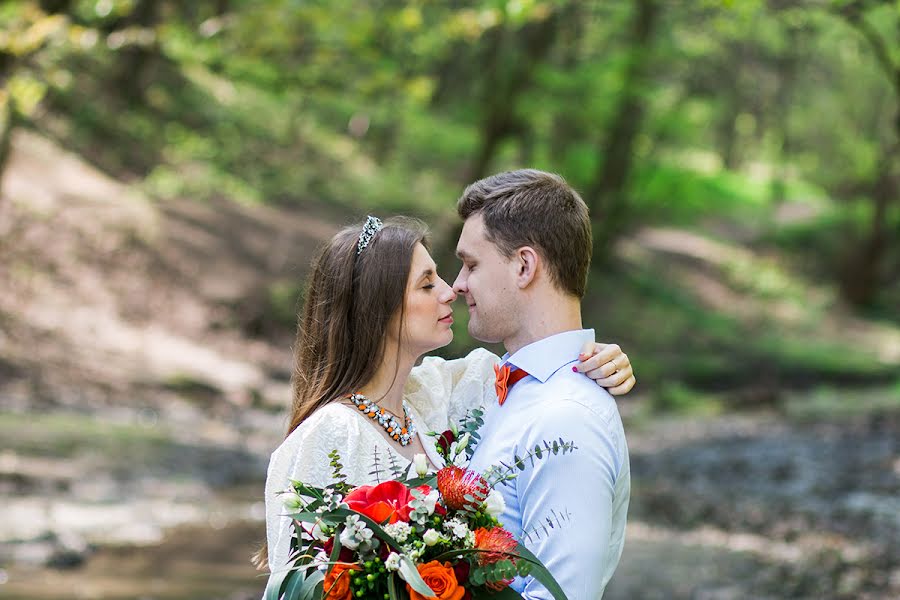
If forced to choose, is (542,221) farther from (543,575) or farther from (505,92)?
(505,92)

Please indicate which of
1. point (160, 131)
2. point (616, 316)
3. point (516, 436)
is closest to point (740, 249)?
point (616, 316)

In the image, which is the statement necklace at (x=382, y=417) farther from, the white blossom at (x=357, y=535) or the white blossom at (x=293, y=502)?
the white blossom at (x=357, y=535)

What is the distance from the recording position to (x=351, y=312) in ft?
10.5

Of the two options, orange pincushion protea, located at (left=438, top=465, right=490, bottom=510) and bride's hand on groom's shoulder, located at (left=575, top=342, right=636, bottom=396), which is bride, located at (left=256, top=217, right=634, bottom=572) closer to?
bride's hand on groom's shoulder, located at (left=575, top=342, right=636, bottom=396)

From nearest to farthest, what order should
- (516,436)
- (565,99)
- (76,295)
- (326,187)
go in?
(516,436) → (76,295) → (565,99) → (326,187)

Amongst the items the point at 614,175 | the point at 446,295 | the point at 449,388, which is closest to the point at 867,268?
the point at 614,175

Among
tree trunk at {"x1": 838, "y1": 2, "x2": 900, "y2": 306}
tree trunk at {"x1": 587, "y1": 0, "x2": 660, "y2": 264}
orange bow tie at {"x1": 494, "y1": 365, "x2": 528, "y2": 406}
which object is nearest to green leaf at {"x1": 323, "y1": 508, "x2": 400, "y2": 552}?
orange bow tie at {"x1": 494, "y1": 365, "x2": 528, "y2": 406}

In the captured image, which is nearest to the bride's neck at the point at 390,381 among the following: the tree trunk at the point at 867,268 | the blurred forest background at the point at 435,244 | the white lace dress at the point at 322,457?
Result: the white lace dress at the point at 322,457

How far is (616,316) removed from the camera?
83.0ft

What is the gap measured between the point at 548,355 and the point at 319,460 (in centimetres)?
64

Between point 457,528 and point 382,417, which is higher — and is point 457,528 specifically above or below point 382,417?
below

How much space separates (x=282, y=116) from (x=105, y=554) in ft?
59.4

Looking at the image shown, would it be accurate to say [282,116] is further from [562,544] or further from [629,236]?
[562,544]

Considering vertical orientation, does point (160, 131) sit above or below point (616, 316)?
above
